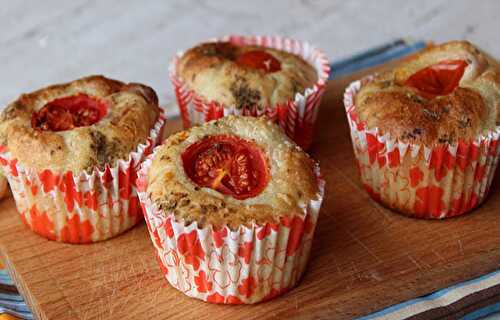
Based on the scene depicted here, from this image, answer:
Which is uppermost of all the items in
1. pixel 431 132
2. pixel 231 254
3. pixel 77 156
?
pixel 77 156

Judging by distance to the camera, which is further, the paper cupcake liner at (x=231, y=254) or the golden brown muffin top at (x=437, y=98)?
the golden brown muffin top at (x=437, y=98)

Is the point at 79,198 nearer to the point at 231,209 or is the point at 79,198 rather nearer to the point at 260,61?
the point at 231,209

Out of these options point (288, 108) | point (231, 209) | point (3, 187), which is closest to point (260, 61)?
point (288, 108)

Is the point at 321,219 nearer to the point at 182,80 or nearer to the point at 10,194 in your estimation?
the point at 182,80

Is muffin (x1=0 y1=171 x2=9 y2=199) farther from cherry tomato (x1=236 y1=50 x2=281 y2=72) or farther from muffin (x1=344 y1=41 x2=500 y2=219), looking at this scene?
muffin (x1=344 y1=41 x2=500 y2=219)

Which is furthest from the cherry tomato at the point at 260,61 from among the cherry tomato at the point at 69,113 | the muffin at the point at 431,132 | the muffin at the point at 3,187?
the muffin at the point at 3,187

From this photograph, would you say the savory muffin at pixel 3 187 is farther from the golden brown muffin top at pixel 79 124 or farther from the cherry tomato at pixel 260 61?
the cherry tomato at pixel 260 61

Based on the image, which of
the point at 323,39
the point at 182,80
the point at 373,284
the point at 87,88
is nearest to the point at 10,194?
the point at 87,88
